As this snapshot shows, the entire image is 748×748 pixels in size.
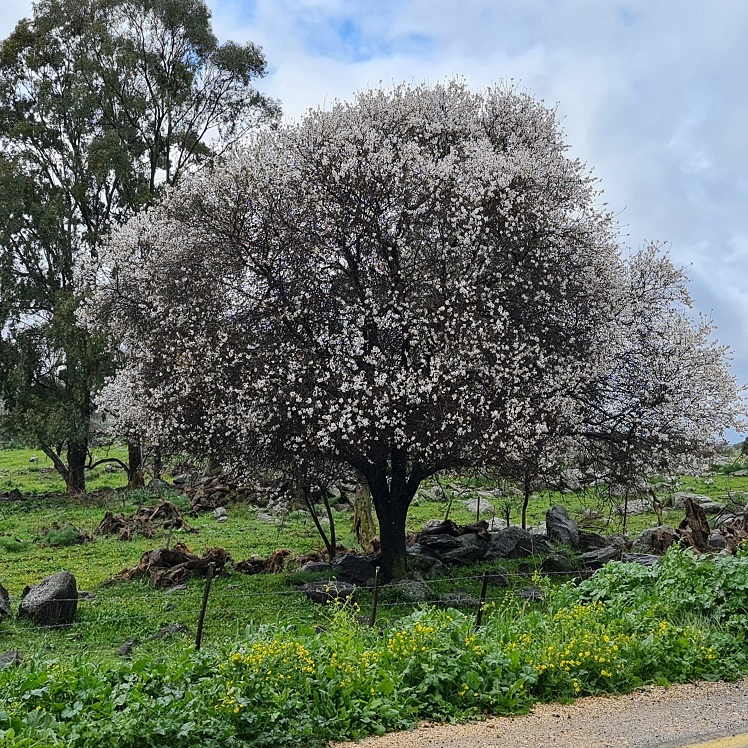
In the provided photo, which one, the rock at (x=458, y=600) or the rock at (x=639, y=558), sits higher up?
the rock at (x=639, y=558)

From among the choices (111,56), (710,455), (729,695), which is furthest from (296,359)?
(111,56)

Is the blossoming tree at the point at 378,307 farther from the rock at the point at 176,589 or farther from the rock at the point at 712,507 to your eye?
the rock at the point at 712,507

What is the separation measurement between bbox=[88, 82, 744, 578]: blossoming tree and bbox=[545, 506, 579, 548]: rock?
6.22 meters

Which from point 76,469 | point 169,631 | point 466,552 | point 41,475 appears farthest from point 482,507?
point 41,475

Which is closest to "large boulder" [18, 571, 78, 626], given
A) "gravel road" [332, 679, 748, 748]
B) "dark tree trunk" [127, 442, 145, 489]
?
"gravel road" [332, 679, 748, 748]

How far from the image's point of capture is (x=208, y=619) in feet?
47.1

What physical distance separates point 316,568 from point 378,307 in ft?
23.3

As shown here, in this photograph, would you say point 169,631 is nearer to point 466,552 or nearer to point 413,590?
point 413,590

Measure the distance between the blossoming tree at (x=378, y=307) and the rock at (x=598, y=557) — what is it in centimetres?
401

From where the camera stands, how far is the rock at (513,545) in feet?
68.3

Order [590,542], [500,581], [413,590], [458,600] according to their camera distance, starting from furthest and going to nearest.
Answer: [590,542], [500,581], [413,590], [458,600]

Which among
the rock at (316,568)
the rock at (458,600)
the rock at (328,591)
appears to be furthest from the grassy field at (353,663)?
the rock at (316,568)

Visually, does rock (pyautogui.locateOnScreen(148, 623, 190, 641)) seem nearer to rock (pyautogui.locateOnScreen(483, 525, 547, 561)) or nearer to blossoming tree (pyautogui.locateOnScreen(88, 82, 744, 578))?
blossoming tree (pyautogui.locateOnScreen(88, 82, 744, 578))

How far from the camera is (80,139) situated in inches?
1364
